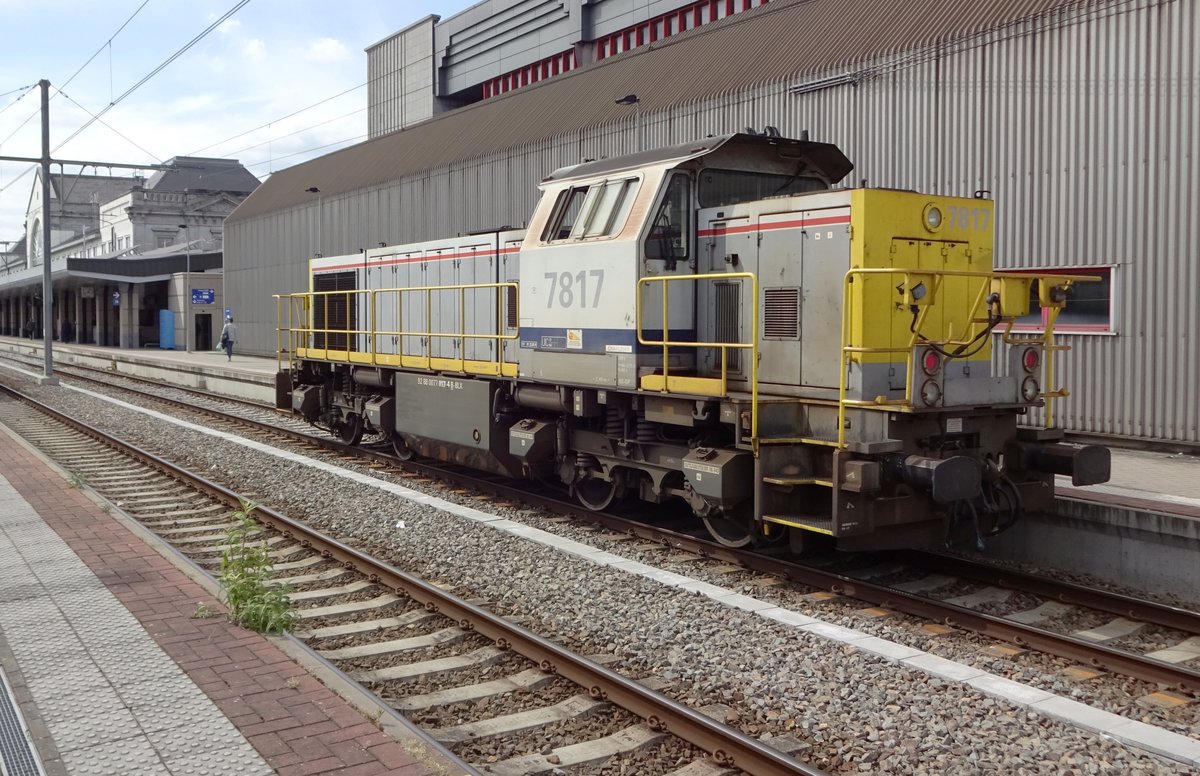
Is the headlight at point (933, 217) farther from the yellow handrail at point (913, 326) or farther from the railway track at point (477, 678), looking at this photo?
the railway track at point (477, 678)

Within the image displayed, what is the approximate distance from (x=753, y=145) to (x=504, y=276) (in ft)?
12.3

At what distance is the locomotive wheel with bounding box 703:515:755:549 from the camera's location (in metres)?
8.34

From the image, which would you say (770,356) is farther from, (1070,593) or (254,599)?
(254,599)

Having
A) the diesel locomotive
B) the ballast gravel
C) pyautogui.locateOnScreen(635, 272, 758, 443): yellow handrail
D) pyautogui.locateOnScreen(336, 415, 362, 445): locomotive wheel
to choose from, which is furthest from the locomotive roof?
pyautogui.locateOnScreen(336, 415, 362, 445): locomotive wheel

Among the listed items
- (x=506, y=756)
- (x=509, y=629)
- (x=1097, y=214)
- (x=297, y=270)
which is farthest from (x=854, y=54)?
(x=297, y=270)

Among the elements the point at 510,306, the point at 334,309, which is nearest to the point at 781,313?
the point at 510,306

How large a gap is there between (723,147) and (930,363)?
8.86ft

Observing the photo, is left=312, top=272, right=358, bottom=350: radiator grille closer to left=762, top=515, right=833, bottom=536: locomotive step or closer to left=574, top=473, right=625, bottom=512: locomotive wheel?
left=574, top=473, right=625, bottom=512: locomotive wheel

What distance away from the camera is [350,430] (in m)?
15.2

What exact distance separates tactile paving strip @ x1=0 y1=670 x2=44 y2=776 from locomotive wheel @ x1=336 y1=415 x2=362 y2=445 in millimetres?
9737

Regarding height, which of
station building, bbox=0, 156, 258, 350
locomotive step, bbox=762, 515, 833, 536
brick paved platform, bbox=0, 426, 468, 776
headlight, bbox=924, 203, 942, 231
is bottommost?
brick paved platform, bbox=0, 426, 468, 776

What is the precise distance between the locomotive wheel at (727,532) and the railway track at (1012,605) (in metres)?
0.08

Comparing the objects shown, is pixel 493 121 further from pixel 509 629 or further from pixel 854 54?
pixel 509 629

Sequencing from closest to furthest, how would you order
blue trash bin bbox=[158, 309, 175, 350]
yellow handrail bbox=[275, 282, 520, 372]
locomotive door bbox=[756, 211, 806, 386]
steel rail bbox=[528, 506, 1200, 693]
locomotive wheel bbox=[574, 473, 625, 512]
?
steel rail bbox=[528, 506, 1200, 693] → locomotive door bbox=[756, 211, 806, 386] → locomotive wheel bbox=[574, 473, 625, 512] → yellow handrail bbox=[275, 282, 520, 372] → blue trash bin bbox=[158, 309, 175, 350]
